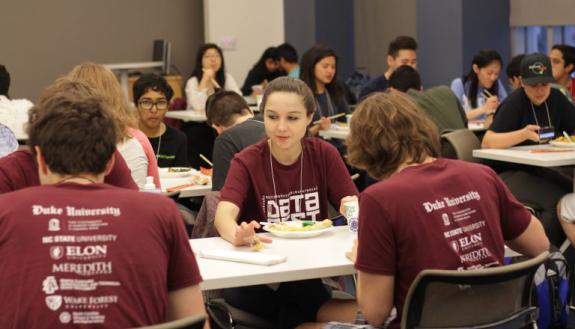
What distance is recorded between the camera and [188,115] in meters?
8.46

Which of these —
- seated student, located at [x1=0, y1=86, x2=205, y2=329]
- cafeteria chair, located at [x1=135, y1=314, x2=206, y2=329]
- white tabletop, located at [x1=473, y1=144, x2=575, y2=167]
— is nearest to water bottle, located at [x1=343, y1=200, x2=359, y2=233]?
seated student, located at [x1=0, y1=86, x2=205, y2=329]

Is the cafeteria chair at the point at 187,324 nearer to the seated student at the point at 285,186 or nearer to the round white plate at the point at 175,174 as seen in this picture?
the seated student at the point at 285,186

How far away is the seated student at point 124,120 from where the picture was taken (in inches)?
162

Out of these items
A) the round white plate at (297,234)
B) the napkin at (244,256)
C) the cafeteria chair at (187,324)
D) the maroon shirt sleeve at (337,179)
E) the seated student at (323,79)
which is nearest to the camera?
the cafeteria chair at (187,324)

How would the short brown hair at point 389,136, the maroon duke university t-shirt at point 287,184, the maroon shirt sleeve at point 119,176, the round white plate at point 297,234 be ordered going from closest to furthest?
the short brown hair at point 389,136
the maroon shirt sleeve at point 119,176
the round white plate at point 297,234
the maroon duke university t-shirt at point 287,184

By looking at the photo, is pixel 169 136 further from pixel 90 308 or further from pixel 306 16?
pixel 306 16

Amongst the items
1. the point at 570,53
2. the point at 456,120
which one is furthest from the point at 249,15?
the point at 456,120

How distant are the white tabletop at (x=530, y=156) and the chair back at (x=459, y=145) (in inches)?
2.3

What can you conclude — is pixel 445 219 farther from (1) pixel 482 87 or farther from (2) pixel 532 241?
(1) pixel 482 87

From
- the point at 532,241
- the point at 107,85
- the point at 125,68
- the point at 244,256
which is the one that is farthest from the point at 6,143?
the point at 125,68

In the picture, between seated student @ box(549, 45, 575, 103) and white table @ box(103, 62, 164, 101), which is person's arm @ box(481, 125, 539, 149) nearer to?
seated student @ box(549, 45, 575, 103)

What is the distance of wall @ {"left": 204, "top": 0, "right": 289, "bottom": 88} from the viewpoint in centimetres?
1150

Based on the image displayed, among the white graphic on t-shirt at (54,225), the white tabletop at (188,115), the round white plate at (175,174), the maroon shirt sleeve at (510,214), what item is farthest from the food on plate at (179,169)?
the white graphic on t-shirt at (54,225)

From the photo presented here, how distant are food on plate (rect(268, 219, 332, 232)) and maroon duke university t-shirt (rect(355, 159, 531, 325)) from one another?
2.59 feet
